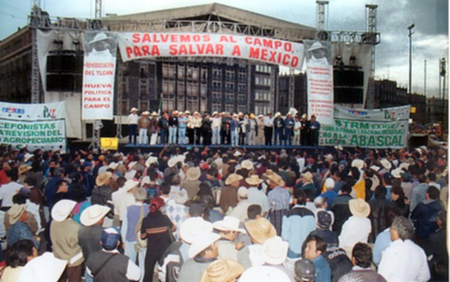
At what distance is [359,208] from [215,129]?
24.0ft

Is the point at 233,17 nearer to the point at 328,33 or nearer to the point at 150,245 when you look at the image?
the point at 328,33

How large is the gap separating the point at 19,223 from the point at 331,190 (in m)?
3.27

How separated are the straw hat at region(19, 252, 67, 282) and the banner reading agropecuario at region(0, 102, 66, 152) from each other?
15.1 ft

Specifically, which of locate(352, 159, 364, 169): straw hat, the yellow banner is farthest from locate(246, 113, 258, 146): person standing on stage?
locate(352, 159, 364, 169): straw hat

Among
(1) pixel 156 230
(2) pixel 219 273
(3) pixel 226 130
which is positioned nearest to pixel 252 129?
(3) pixel 226 130

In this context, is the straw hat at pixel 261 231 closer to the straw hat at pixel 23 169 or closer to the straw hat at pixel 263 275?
the straw hat at pixel 263 275

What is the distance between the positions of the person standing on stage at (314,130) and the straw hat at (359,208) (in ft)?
17.1

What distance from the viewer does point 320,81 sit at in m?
9.22

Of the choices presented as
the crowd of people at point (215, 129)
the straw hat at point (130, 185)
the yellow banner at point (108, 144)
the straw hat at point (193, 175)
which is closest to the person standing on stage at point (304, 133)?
the crowd of people at point (215, 129)

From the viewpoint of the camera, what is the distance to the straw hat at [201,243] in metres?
3.05

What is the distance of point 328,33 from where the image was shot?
9750 millimetres

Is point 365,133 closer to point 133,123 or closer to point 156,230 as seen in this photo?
point 133,123

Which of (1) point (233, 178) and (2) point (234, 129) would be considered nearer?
(1) point (233, 178)

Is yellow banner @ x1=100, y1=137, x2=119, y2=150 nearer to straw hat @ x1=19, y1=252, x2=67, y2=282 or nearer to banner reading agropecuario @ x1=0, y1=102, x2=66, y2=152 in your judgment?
banner reading agropecuario @ x1=0, y1=102, x2=66, y2=152
